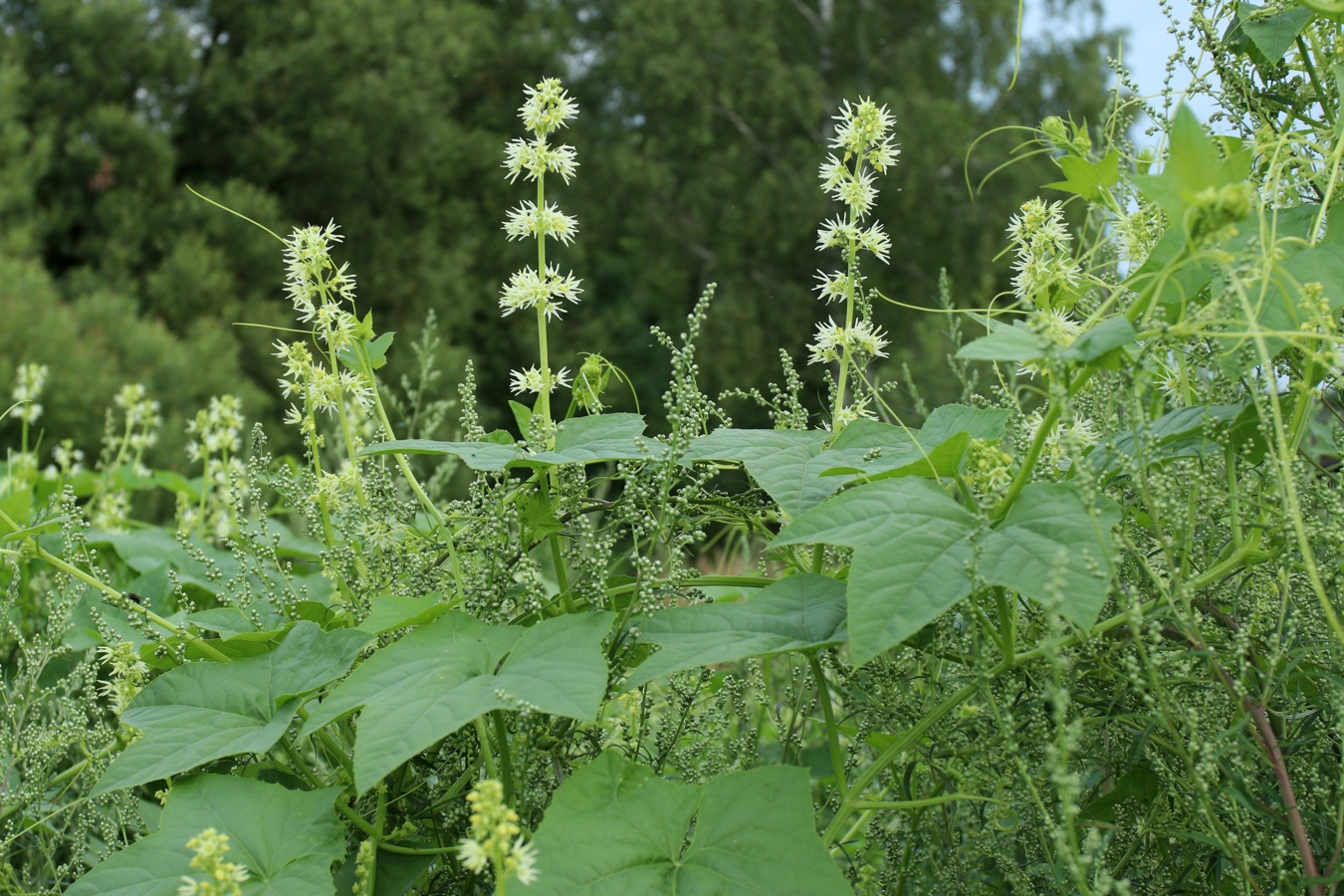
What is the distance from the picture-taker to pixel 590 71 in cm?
1800

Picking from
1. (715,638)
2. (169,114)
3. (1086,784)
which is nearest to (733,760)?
(1086,784)

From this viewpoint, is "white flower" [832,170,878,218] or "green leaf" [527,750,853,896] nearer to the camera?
"green leaf" [527,750,853,896]

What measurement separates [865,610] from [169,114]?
14406 millimetres

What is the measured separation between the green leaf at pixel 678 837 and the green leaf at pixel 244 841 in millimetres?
228

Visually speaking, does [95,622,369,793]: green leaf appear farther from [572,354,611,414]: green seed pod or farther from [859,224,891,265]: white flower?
[859,224,891,265]: white flower

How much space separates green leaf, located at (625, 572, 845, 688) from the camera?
996 millimetres

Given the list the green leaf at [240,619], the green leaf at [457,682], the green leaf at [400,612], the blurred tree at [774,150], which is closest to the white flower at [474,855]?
the green leaf at [457,682]

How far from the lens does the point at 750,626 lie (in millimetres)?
1076

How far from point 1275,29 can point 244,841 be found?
145 cm

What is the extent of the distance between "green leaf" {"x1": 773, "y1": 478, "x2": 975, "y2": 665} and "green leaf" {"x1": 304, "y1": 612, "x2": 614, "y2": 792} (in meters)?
0.21

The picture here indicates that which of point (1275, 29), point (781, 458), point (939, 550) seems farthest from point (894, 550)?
point (1275, 29)

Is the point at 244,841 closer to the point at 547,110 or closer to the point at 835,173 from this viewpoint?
the point at 547,110

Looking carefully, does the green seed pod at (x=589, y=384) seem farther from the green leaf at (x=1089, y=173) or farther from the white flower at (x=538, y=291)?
the green leaf at (x=1089, y=173)

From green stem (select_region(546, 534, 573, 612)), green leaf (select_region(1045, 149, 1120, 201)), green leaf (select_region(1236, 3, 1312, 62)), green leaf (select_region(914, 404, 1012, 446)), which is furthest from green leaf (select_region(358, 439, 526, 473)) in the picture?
green leaf (select_region(1236, 3, 1312, 62))
